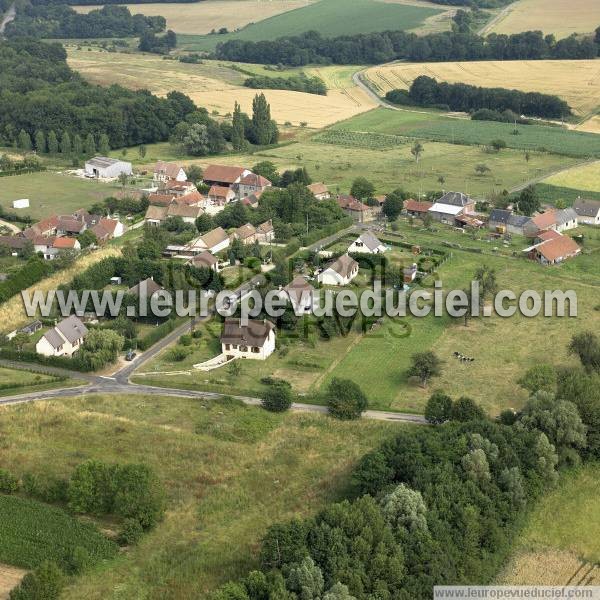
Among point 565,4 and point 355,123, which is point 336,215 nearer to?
point 355,123

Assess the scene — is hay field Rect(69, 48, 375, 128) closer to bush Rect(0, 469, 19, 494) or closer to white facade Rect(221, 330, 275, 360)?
white facade Rect(221, 330, 275, 360)

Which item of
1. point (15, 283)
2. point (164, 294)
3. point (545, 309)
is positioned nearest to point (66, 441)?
point (164, 294)

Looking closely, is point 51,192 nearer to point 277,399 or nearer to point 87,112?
point 87,112

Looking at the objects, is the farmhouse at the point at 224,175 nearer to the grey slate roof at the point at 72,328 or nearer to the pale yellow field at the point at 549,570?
the grey slate roof at the point at 72,328

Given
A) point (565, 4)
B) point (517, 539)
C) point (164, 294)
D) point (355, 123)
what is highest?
point (565, 4)

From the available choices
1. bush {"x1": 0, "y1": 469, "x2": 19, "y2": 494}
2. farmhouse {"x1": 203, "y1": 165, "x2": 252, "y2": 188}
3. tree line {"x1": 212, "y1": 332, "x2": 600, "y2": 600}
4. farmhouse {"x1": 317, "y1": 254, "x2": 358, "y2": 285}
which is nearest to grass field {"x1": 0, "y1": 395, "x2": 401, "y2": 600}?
bush {"x1": 0, "y1": 469, "x2": 19, "y2": 494}

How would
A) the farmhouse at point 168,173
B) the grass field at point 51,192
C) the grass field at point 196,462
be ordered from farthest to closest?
the farmhouse at point 168,173, the grass field at point 51,192, the grass field at point 196,462

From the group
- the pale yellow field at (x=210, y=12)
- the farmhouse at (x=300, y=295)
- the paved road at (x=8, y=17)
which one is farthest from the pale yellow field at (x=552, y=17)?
the farmhouse at (x=300, y=295)

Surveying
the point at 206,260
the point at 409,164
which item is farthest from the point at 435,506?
the point at 409,164
